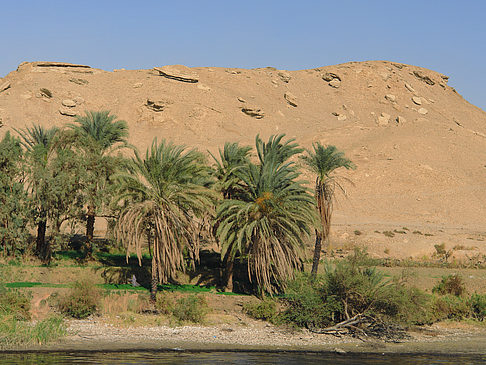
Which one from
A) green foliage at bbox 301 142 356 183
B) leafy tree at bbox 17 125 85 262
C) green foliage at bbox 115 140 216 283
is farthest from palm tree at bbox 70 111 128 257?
green foliage at bbox 301 142 356 183

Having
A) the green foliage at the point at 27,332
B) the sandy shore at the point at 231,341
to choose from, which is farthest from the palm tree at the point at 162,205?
the green foliage at the point at 27,332

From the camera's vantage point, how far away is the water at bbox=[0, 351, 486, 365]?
19891 mm

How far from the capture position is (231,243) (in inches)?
1148

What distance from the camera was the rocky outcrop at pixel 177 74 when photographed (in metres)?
98.6

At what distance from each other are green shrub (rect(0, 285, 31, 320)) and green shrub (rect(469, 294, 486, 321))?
19.8m

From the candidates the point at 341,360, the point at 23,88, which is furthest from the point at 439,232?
the point at 23,88

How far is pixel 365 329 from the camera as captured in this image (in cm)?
2578

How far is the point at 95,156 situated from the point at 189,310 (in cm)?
1138

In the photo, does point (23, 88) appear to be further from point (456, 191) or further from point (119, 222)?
point (119, 222)

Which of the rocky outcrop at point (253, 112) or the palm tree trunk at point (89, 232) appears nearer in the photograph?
the palm tree trunk at point (89, 232)

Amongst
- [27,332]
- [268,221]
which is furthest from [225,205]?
[27,332]

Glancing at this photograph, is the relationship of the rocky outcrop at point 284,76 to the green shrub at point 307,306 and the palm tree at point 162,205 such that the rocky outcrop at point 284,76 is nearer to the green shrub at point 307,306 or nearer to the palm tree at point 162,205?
the palm tree at point 162,205

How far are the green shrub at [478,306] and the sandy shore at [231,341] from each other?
3.18 metres

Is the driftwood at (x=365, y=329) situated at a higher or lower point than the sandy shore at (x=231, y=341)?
higher
